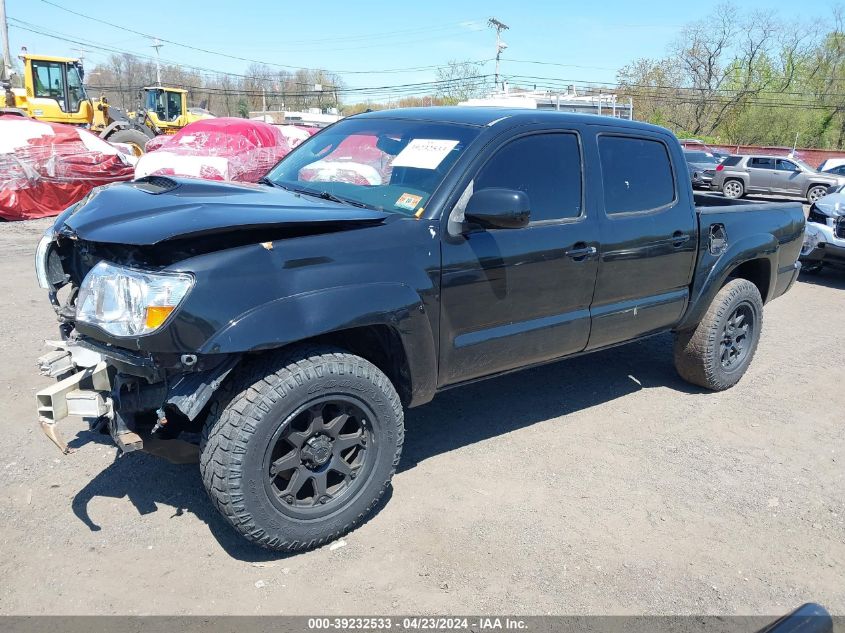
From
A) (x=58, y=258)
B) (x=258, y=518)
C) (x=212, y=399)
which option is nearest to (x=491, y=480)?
(x=258, y=518)

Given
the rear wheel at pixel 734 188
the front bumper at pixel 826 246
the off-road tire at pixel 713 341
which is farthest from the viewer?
the rear wheel at pixel 734 188

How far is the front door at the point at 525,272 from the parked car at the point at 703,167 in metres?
21.1

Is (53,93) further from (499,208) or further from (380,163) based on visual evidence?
(499,208)

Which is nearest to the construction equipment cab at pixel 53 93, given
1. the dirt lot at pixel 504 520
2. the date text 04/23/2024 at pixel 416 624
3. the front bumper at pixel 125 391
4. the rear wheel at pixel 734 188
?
the dirt lot at pixel 504 520

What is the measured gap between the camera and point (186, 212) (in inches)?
108

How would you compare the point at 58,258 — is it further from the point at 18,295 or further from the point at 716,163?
the point at 716,163

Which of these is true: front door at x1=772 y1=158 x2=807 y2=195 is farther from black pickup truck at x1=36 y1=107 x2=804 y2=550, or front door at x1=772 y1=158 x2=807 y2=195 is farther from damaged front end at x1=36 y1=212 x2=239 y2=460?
damaged front end at x1=36 y1=212 x2=239 y2=460

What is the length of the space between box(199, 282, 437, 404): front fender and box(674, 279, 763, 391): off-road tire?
2.50 metres

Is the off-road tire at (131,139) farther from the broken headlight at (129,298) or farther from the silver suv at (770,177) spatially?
the silver suv at (770,177)

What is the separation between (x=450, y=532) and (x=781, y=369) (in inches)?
156

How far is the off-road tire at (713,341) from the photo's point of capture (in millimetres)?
4875

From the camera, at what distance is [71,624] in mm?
2535

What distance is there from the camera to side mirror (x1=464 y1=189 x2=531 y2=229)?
3123 mm

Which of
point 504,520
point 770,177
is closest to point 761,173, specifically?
point 770,177
